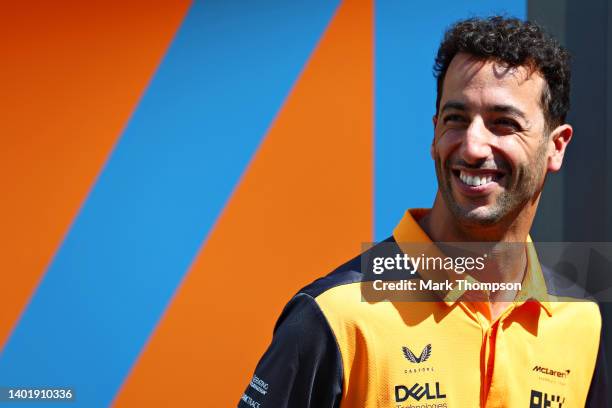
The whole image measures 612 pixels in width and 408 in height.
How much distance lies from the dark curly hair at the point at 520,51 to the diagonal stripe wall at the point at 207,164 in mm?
574

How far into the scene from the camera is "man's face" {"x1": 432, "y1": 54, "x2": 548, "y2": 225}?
5.21ft

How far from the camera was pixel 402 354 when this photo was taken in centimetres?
152

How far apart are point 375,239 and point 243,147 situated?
17.8 inches

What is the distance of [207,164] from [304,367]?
3.13ft

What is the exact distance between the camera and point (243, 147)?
2.30 meters

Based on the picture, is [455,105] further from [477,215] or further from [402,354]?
[402,354]

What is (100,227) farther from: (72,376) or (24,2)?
(24,2)

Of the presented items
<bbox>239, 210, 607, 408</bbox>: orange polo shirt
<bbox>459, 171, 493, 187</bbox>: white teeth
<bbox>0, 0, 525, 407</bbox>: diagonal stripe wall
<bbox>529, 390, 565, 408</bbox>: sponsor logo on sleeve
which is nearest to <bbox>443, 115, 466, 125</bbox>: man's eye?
<bbox>459, 171, 493, 187</bbox>: white teeth

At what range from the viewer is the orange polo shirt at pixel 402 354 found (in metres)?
1.49

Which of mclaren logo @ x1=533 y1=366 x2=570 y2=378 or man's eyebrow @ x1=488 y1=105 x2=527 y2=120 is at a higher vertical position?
man's eyebrow @ x1=488 y1=105 x2=527 y2=120

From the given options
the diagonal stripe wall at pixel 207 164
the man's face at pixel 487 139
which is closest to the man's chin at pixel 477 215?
the man's face at pixel 487 139

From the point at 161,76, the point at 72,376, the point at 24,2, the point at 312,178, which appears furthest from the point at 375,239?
the point at 24,2

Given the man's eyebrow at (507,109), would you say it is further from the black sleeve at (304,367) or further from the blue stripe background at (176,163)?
the blue stripe background at (176,163)

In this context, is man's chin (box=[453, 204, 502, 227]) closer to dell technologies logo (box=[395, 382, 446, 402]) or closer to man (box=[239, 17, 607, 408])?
man (box=[239, 17, 607, 408])
